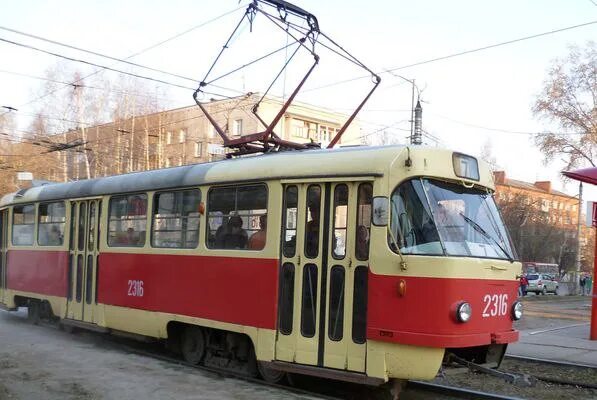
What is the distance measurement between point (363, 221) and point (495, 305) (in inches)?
67.8

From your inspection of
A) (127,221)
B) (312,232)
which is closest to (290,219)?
(312,232)

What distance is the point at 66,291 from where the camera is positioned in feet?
37.2

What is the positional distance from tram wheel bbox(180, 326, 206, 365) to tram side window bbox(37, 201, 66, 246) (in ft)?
13.1

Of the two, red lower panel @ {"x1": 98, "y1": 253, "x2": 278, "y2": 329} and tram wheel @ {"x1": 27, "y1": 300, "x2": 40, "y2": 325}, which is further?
tram wheel @ {"x1": 27, "y1": 300, "x2": 40, "y2": 325}

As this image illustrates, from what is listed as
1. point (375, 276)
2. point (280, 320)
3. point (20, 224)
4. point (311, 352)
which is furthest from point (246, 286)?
point (20, 224)

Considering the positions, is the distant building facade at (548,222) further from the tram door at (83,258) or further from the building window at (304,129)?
the tram door at (83,258)

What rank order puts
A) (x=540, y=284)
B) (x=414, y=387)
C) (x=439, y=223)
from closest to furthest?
(x=439, y=223) < (x=414, y=387) < (x=540, y=284)

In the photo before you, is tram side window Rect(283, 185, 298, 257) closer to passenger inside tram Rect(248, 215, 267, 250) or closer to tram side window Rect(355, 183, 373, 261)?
passenger inside tram Rect(248, 215, 267, 250)

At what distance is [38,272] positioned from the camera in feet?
40.4

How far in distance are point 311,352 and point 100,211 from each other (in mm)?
5398

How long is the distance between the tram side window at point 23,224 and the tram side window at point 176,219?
475cm

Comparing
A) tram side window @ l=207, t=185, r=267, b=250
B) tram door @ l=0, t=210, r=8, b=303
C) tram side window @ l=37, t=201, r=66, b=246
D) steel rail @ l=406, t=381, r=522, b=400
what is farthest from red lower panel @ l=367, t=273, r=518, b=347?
tram door @ l=0, t=210, r=8, b=303

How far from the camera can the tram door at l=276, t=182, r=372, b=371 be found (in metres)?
6.70

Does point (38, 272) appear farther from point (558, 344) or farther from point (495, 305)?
point (558, 344)
